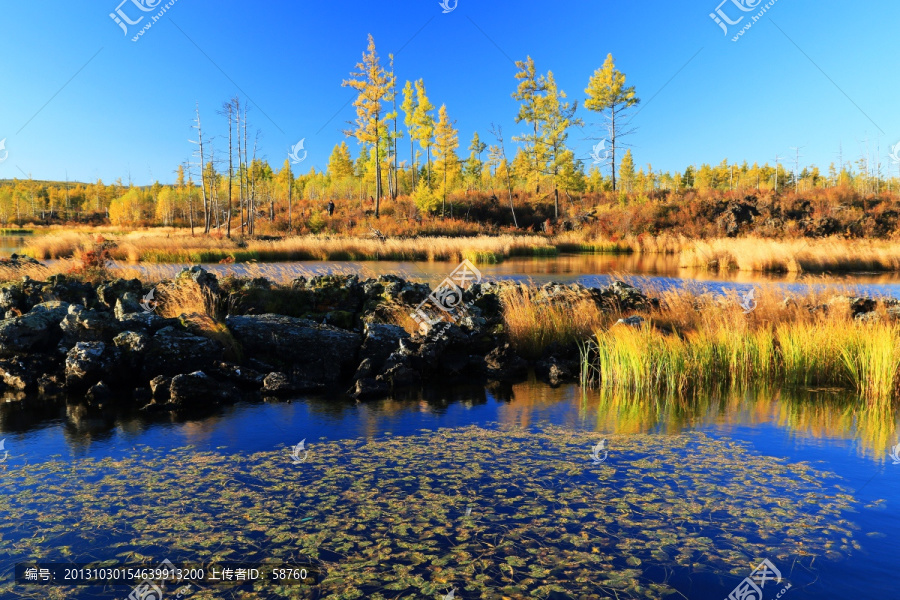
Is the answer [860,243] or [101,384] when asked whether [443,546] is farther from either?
[860,243]

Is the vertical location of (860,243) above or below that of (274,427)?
above

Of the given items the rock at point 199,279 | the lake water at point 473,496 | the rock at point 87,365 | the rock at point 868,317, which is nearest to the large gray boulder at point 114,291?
the rock at point 199,279

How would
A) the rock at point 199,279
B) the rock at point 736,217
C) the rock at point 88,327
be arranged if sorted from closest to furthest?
the rock at point 88,327
the rock at point 199,279
the rock at point 736,217

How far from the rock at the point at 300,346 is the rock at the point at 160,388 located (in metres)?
1.76

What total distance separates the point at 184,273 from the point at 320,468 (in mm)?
8092

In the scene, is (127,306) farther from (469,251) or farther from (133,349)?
(469,251)

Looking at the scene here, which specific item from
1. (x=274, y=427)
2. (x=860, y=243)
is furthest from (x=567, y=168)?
(x=274, y=427)

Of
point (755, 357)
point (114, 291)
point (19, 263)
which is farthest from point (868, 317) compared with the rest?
point (19, 263)

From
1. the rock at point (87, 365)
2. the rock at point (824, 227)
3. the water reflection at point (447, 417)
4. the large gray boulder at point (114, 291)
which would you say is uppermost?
the rock at point (824, 227)

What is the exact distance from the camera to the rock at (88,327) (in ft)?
30.8

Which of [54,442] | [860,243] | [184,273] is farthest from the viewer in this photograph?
[860,243]

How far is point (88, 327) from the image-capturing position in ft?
30.7

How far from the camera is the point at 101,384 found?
334 inches

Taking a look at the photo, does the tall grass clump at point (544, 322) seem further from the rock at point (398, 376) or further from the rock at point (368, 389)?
the rock at point (368, 389)
